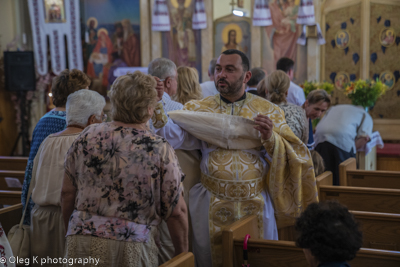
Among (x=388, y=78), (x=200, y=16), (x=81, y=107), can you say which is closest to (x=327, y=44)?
(x=388, y=78)

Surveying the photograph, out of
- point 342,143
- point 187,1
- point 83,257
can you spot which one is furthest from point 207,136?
point 187,1

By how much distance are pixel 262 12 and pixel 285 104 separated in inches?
240

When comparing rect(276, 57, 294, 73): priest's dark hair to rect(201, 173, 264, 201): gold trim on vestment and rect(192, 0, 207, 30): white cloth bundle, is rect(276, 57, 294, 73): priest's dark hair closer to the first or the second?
rect(201, 173, 264, 201): gold trim on vestment

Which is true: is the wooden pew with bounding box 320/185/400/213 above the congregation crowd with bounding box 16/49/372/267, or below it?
below

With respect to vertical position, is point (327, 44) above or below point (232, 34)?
below

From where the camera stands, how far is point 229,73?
2646 millimetres

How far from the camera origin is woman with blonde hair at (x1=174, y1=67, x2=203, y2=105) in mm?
3523

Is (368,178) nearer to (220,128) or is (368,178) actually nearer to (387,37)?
(220,128)

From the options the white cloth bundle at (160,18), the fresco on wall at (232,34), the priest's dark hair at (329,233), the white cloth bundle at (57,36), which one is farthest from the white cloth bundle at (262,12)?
the priest's dark hair at (329,233)

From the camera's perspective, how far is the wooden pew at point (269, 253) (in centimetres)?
200

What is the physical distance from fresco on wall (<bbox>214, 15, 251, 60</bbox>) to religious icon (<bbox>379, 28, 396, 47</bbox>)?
2.63 meters

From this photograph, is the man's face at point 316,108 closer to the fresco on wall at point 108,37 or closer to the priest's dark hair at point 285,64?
the priest's dark hair at point 285,64

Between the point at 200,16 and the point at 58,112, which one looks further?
the point at 200,16

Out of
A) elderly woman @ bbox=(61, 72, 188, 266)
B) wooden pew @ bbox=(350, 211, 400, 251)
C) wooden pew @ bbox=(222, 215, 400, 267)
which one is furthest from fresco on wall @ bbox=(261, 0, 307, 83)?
elderly woman @ bbox=(61, 72, 188, 266)
